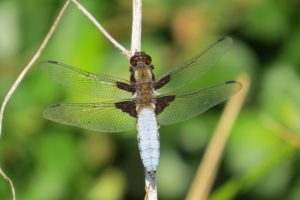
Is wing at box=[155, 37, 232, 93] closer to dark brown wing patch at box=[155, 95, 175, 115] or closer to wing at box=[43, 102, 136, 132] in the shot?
dark brown wing patch at box=[155, 95, 175, 115]

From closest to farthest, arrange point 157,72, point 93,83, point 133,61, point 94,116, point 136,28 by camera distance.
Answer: point 136,28
point 133,61
point 94,116
point 93,83
point 157,72

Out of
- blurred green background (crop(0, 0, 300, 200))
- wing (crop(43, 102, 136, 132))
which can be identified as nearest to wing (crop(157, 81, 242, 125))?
wing (crop(43, 102, 136, 132))

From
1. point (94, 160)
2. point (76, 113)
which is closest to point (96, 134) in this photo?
point (94, 160)

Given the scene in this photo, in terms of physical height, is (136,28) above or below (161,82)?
below

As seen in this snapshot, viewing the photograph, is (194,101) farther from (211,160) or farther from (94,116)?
(94,116)

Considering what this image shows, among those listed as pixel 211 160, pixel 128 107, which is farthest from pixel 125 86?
pixel 211 160

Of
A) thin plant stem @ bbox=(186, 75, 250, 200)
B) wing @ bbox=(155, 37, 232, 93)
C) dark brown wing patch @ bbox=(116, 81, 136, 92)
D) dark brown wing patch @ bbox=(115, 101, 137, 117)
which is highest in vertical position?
wing @ bbox=(155, 37, 232, 93)
